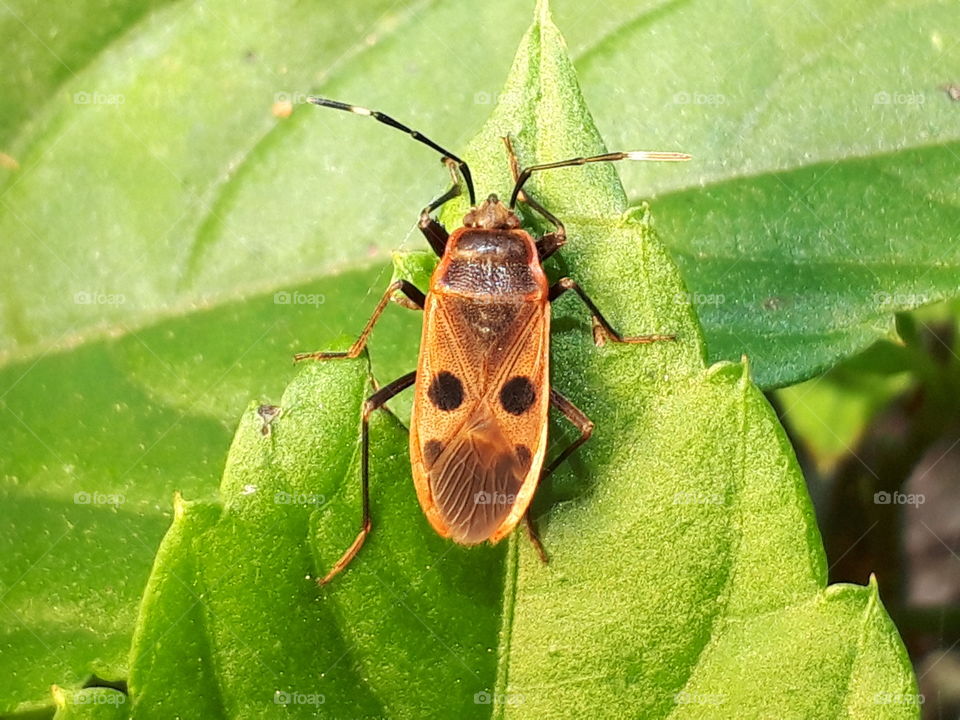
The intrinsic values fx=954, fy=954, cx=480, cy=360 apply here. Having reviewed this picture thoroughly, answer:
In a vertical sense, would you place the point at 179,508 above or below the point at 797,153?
below

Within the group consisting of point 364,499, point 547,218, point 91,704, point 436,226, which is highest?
point 436,226

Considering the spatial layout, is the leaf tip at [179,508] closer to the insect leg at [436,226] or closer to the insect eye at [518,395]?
the insect eye at [518,395]

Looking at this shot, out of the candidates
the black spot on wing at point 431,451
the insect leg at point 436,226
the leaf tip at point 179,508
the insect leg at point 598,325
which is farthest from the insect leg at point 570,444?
the leaf tip at point 179,508

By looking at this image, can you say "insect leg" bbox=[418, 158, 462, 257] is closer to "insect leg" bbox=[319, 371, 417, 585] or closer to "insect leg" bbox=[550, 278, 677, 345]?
"insect leg" bbox=[550, 278, 677, 345]

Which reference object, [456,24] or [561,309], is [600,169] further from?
[456,24]

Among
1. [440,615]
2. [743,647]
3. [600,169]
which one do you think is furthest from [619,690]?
[600,169]

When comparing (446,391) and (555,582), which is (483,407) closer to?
(446,391)

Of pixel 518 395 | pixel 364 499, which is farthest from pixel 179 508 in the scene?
pixel 518 395
